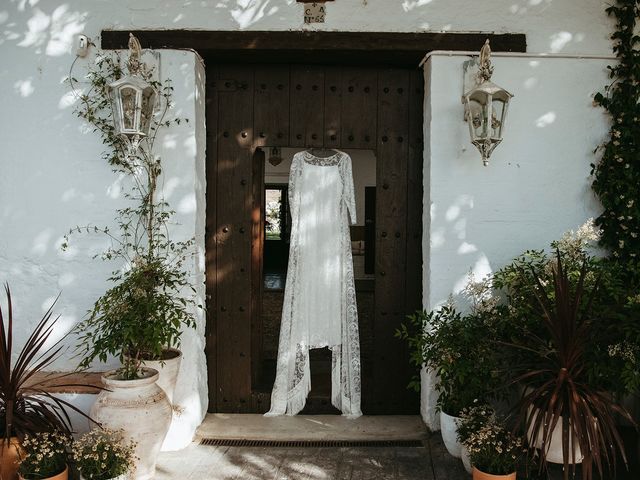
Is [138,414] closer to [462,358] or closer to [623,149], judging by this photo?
[462,358]

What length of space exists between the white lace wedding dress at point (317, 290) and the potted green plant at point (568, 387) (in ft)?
4.48

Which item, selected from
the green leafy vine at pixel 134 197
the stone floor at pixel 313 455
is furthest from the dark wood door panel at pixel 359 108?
the stone floor at pixel 313 455

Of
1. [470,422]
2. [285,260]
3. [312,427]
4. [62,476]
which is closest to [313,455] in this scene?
[312,427]

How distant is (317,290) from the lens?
12.9 feet

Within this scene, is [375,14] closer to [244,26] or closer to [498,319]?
[244,26]

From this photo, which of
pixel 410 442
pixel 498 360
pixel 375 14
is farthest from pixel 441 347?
pixel 375 14

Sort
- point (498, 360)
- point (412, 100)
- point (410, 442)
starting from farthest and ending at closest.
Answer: point (412, 100) < point (410, 442) < point (498, 360)

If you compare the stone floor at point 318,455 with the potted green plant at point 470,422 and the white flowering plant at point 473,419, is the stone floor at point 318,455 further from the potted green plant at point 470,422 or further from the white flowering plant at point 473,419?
the white flowering plant at point 473,419

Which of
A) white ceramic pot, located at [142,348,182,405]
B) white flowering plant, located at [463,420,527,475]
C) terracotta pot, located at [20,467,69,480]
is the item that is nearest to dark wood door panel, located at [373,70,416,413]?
white flowering plant, located at [463,420,527,475]

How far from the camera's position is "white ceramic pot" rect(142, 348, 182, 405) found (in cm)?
319

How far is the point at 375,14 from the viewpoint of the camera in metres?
3.61

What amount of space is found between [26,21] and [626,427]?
4.67 meters

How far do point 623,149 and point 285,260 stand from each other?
9570 millimetres

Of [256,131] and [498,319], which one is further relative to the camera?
[256,131]
